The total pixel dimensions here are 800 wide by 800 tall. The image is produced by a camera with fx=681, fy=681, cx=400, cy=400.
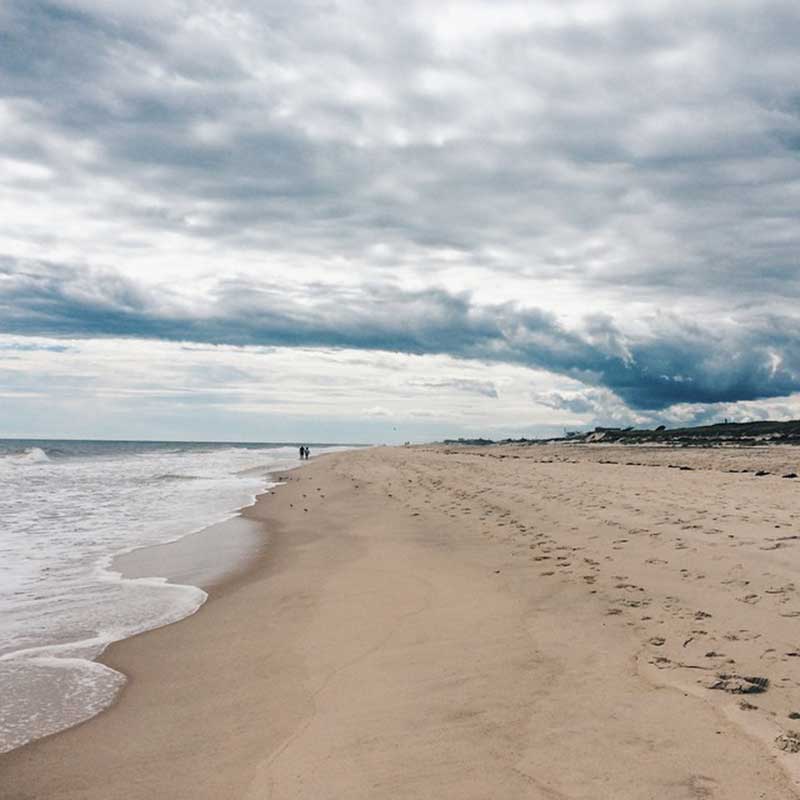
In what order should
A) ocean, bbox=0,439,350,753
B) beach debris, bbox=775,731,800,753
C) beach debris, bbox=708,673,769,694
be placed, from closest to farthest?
beach debris, bbox=775,731,800,753, beach debris, bbox=708,673,769,694, ocean, bbox=0,439,350,753

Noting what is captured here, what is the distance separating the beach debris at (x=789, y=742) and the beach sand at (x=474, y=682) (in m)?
0.02

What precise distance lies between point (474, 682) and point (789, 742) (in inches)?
88.6

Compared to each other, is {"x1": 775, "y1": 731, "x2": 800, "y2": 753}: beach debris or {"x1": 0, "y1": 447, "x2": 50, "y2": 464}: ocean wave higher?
{"x1": 775, "y1": 731, "x2": 800, "y2": 753}: beach debris

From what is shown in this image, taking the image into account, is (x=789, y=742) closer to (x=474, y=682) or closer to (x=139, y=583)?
(x=474, y=682)

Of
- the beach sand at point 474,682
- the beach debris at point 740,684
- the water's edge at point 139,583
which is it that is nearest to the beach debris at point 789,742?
the beach sand at point 474,682

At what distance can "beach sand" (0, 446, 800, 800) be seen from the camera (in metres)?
4.04

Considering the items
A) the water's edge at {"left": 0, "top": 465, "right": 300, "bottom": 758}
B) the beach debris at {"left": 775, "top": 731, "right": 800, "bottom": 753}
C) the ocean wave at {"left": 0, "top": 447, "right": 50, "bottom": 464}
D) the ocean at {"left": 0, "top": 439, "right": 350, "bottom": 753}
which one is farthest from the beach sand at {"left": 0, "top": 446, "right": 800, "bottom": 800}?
the ocean wave at {"left": 0, "top": 447, "right": 50, "bottom": 464}

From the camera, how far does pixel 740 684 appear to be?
4.99 m

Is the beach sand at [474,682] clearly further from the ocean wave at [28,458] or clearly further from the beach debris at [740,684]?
the ocean wave at [28,458]

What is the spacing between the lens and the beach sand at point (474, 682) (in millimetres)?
4035

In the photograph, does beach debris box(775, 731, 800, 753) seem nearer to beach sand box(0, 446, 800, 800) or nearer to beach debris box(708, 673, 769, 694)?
beach sand box(0, 446, 800, 800)

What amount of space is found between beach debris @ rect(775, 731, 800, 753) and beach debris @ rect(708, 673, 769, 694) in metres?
0.68

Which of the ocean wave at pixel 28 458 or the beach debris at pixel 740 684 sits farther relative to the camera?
the ocean wave at pixel 28 458

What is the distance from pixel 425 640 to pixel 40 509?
18673 millimetres
